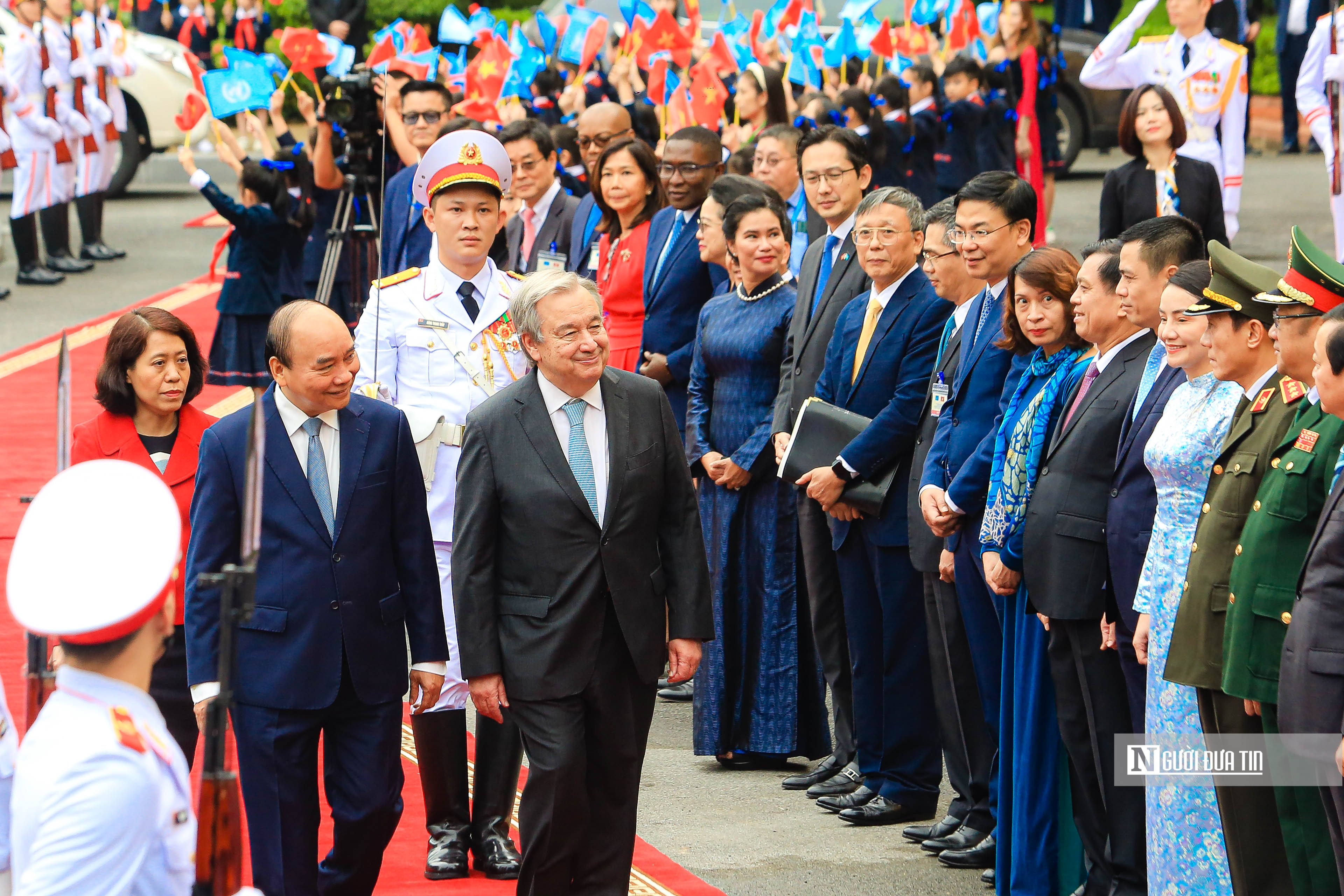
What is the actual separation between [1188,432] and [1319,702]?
81 cm

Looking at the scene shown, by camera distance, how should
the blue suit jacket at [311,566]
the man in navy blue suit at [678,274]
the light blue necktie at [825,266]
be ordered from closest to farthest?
the blue suit jacket at [311,566] < the light blue necktie at [825,266] < the man in navy blue suit at [678,274]

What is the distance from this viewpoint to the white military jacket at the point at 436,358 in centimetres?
500

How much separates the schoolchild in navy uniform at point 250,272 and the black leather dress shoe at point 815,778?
188 inches

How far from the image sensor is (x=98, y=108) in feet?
48.3

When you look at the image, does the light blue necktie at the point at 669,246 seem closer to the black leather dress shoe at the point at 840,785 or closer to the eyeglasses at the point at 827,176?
the eyeglasses at the point at 827,176

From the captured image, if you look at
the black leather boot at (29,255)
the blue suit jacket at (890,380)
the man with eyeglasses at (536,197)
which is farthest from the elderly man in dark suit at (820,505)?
the black leather boot at (29,255)

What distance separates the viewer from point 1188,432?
13.3 feet

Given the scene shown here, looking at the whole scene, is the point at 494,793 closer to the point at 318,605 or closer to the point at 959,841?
the point at 318,605

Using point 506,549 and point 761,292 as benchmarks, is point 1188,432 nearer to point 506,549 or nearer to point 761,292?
point 506,549

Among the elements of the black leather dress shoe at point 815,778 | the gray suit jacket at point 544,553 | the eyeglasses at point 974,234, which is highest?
the eyeglasses at point 974,234

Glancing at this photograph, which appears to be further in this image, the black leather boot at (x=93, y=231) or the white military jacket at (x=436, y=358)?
the black leather boot at (x=93, y=231)

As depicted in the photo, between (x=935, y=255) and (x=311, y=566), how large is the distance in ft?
7.30

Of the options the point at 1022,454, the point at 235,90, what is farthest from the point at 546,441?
the point at 235,90

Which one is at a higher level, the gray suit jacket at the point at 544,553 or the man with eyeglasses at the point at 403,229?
the man with eyeglasses at the point at 403,229
